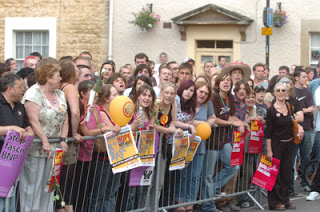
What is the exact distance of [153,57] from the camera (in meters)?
16.7

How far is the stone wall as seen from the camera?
55.0 feet

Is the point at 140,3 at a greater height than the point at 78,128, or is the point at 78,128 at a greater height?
the point at 140,3

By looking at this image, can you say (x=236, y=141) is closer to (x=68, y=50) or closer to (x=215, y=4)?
(x=215, y=4)

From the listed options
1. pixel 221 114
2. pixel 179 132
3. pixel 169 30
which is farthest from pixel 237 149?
pixel 169 30

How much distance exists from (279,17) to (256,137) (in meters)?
7.96

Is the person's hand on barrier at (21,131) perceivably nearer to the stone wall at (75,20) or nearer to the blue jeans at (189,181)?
the blue jeans at (189,181)

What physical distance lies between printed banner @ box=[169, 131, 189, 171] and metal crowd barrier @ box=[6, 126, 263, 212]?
0.45 ft

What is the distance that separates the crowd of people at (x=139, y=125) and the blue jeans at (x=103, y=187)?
12 millimetres

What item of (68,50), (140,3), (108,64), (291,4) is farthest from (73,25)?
(108,64)

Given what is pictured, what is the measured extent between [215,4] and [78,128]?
10.8 meters

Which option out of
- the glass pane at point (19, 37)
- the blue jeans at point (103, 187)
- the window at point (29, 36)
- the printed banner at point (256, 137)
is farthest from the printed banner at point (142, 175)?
the glass pane at point (19, 37)

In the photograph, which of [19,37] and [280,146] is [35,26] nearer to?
[19,37]

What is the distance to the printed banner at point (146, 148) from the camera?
639 cm

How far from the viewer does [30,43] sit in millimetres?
17609
